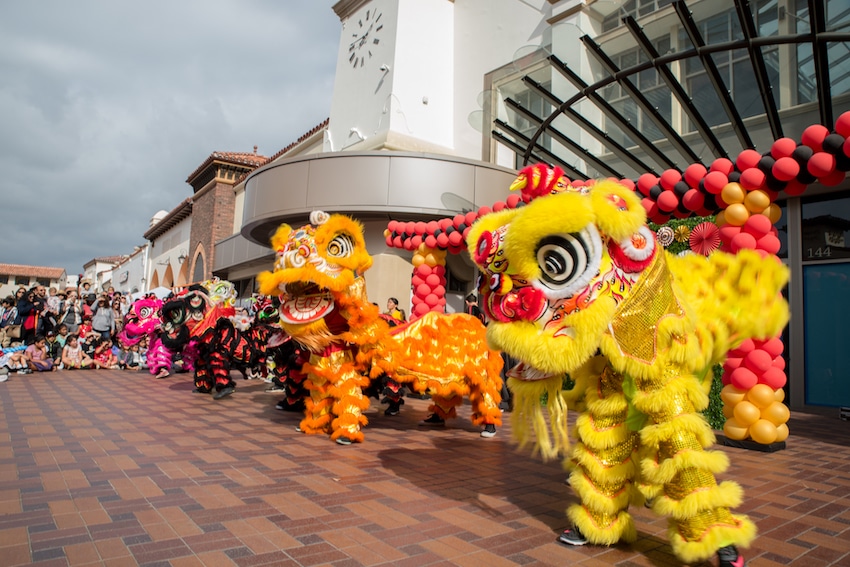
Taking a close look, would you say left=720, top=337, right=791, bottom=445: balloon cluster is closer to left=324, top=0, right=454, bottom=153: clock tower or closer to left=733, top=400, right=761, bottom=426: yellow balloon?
left=733, top=400, right=761, bottom=426: yellow balloon

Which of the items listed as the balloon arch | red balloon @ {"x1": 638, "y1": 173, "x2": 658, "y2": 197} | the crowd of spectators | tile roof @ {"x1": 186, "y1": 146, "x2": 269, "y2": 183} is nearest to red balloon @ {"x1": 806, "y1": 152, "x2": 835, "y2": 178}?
the balloon arch

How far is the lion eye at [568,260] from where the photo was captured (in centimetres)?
272

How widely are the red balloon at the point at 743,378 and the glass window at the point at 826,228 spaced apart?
4.83m

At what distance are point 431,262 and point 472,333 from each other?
2.79m

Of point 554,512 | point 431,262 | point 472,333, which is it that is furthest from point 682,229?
point 554,512

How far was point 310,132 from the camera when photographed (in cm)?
1833

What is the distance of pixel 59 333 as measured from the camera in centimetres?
1180

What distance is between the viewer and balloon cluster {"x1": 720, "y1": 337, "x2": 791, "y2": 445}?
17.2 ft

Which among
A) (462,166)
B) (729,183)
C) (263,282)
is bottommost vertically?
(263,282)

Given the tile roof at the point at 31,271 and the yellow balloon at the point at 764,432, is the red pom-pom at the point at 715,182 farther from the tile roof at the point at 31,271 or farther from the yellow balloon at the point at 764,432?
the tile roof at the point at 31,271

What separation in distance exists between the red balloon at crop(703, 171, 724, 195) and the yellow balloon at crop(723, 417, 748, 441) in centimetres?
228

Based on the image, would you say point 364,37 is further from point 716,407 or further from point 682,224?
point 716,407

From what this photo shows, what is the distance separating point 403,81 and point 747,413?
11.8 meters

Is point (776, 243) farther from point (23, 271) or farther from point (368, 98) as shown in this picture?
point (23, 271)
